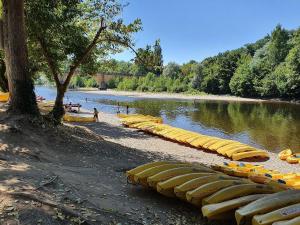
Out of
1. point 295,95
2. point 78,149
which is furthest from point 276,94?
point 78,149

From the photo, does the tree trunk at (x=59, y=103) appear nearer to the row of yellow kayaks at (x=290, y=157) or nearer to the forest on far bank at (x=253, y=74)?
the row of yellow kayaks at (x=290, y=157)

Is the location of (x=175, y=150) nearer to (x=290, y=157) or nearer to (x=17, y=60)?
(x=290, y=157)

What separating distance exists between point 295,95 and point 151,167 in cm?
9490

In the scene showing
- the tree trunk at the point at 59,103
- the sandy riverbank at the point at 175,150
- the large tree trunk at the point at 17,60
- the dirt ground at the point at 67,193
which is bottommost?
the sandy riverbank at the point at 175,150

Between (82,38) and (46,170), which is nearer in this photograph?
(46,170)

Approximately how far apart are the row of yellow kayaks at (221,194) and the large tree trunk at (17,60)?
302 inches

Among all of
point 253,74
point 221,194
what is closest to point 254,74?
point 253,74

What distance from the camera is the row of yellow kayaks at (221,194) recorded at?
8031 mm

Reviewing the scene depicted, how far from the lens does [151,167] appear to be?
36.4ft

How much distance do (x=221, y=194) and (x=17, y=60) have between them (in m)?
11.1

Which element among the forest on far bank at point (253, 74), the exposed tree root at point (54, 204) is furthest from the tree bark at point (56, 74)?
the forest on far bank at point (253, 74)

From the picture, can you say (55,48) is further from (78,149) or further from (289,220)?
(289,220)

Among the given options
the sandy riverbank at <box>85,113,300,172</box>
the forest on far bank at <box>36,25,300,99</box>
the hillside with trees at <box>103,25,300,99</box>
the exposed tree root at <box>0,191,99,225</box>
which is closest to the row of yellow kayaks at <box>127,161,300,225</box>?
the exposed tree root at <box>0,191,99,225</box>

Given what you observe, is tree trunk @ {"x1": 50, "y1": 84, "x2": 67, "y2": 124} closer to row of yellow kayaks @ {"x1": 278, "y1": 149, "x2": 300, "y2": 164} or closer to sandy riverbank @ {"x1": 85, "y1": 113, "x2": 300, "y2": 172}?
sandy riverbank @ {"x1": 85, "y1": 113, "x2": 300, "y2": 172}
